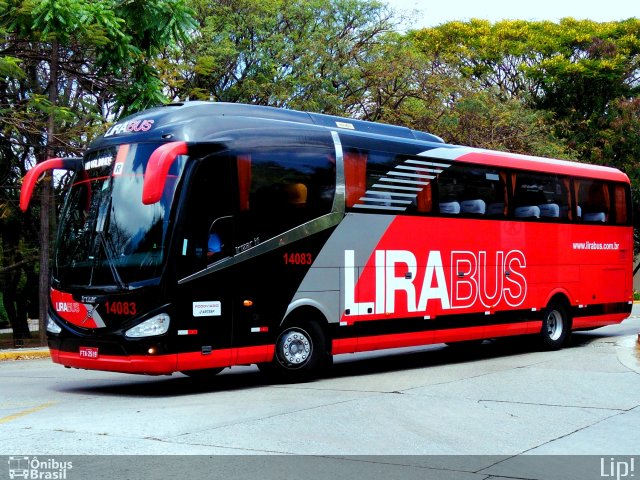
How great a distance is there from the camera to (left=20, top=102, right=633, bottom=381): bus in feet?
37.2

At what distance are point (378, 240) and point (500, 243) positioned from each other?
3.42m

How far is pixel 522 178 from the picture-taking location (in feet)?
55.7

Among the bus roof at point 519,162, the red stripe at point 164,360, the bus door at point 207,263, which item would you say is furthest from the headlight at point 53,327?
the bus roof at point 519,162

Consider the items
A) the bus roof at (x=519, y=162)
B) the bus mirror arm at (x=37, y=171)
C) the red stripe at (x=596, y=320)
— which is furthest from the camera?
the red stripe at (x=596, y=320)

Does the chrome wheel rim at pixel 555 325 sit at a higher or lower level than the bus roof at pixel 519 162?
lower

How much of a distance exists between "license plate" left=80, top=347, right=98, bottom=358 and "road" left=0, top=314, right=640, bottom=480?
1.79 feet

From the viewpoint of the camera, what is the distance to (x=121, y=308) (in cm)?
1129

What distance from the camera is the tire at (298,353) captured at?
1268cm

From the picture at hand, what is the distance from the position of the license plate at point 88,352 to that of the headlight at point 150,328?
0.62 meters

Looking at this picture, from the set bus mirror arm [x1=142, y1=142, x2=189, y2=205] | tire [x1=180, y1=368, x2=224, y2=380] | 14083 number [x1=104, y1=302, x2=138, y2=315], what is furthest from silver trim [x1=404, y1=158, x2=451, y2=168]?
14083 number [x1=104, y1=302, x2=138, y2=315]

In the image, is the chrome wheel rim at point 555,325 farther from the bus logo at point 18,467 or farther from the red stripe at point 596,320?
the bus logo at point 18,467

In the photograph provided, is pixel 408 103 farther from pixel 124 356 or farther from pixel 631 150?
pixel 124 356

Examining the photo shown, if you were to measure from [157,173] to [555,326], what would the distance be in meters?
10.7

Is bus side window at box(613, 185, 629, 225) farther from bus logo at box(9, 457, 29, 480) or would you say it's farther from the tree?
bus logo at box(9, 457, 29, 480)
